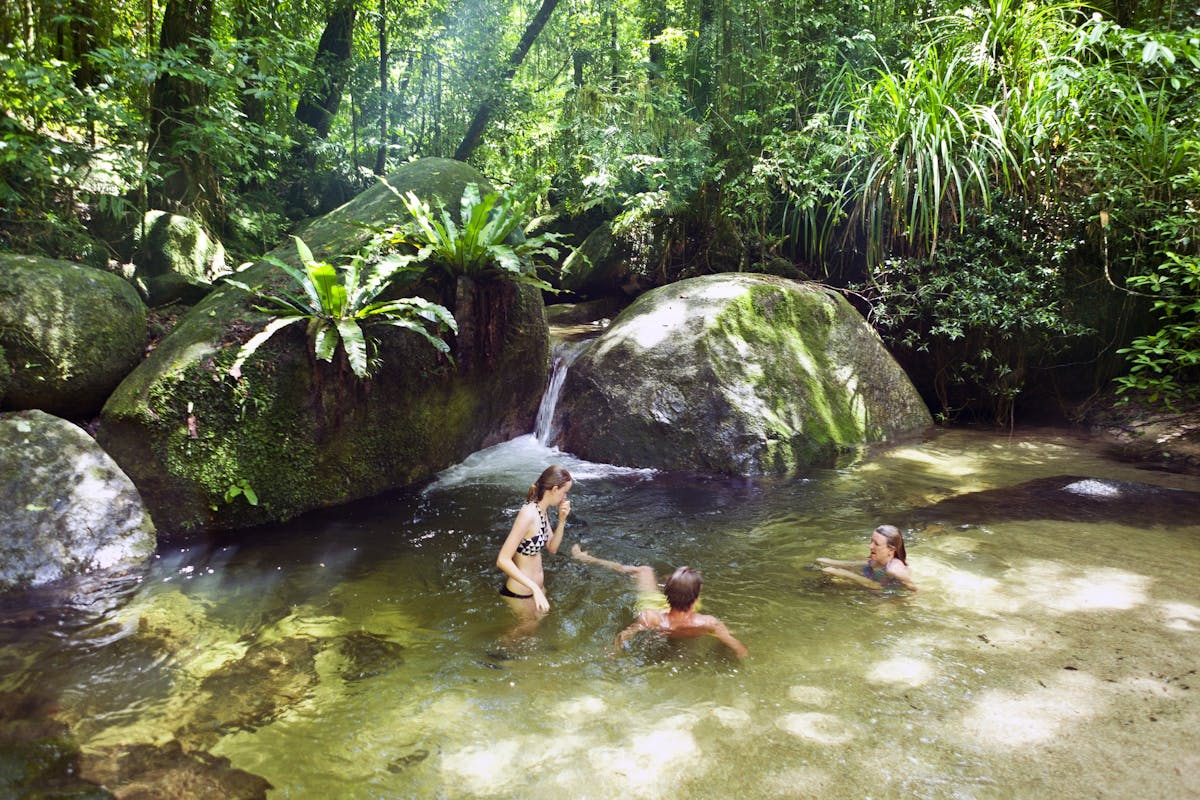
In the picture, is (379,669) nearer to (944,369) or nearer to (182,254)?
(182,254)

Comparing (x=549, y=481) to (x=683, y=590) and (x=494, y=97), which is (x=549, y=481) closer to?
(x=683, y=590)

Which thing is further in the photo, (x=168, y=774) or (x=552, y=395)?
(x=552, y=395)

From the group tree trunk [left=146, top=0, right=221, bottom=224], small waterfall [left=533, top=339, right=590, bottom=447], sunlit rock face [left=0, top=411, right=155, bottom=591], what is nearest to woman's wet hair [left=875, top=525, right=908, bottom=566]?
small waterfall [left=533, top=339, right=590, bottom=447]

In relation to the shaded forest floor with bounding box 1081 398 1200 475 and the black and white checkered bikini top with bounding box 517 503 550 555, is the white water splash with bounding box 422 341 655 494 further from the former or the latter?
the shaded forest floor with bounding box 1081 398 1200 475

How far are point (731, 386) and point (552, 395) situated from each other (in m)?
2.13

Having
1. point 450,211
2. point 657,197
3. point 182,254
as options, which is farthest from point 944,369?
point 182,254

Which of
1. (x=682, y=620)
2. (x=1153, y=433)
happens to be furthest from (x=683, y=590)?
(x=1153, y=433)

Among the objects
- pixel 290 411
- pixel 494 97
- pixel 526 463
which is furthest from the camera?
pixel 494 97

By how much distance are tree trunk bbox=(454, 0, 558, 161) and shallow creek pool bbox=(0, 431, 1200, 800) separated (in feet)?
33.5

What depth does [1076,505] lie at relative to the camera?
5758 mm

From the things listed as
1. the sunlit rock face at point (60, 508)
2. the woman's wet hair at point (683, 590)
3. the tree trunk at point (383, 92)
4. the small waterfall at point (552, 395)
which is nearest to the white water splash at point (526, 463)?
the small waterfall at point (552, 395)

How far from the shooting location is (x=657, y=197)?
10195 mm

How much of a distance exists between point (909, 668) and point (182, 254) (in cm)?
803

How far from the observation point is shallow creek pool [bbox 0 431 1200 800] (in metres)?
2.77
